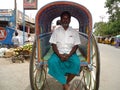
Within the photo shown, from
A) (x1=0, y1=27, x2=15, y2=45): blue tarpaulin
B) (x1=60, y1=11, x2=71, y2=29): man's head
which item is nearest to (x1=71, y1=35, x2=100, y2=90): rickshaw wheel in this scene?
(x1=60, y1=11, x2=71, y2=29): man's head

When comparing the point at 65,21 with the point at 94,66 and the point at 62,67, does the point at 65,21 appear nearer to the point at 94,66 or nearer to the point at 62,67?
the point at 62,67

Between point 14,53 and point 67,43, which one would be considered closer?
point 67,43

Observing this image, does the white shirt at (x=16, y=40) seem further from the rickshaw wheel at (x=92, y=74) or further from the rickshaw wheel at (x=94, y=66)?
the rickshaw wheel at (x=94, y=66)

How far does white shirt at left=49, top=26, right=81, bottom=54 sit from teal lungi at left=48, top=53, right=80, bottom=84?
29 cm

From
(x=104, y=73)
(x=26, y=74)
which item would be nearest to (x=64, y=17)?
(x=26, y=74)

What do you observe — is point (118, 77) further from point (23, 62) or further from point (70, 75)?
point (23, 62)

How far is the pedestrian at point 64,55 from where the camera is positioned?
191 inches

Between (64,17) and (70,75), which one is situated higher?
(64,17)

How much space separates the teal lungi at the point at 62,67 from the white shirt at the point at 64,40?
0.29m

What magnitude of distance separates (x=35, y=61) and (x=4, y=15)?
26.0 m

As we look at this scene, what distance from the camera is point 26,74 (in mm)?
7938

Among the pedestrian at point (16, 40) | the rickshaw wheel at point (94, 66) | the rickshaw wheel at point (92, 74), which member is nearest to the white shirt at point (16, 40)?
the pedestrian at point (16, 40)

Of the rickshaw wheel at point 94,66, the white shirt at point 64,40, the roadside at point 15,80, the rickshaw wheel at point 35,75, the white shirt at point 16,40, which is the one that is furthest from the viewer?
the white shirt at point 16,40

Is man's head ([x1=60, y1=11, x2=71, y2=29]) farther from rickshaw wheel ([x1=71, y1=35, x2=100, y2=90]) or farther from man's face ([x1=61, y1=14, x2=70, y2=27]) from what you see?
rickshaw wheel ([x1=71, y1=35, x2=100, y2=90])
